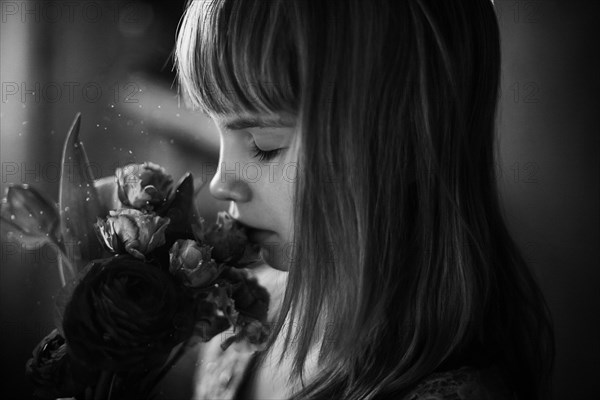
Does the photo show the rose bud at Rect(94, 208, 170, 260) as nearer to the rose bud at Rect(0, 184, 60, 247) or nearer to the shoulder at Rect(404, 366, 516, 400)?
the rose bud at Rect(0, 184, 60, 247)

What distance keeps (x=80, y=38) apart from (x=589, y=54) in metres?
0.77

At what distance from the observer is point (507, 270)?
2.46 feet

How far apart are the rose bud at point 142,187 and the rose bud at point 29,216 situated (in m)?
0.09

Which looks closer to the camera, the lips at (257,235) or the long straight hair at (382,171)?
the long straight hair at (382,171)

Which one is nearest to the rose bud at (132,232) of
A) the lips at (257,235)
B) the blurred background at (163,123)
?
the lips at (257,235)

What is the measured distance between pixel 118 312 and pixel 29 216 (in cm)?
19

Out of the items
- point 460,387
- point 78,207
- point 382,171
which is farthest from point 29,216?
point 460,387

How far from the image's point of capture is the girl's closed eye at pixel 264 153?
0.68 meters

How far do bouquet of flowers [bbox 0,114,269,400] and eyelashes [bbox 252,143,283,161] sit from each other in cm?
9

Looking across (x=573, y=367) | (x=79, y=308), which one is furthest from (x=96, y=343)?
(x=573, y=367)

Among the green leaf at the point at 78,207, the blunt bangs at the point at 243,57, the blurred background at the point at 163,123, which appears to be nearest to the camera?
the blunt bangs at the point at 243,57

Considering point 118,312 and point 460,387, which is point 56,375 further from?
point 460,387

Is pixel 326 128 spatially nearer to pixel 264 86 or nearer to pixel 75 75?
pixel 264 86

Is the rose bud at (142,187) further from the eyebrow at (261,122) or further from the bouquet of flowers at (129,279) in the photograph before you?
the eyebrow at (261,122)
